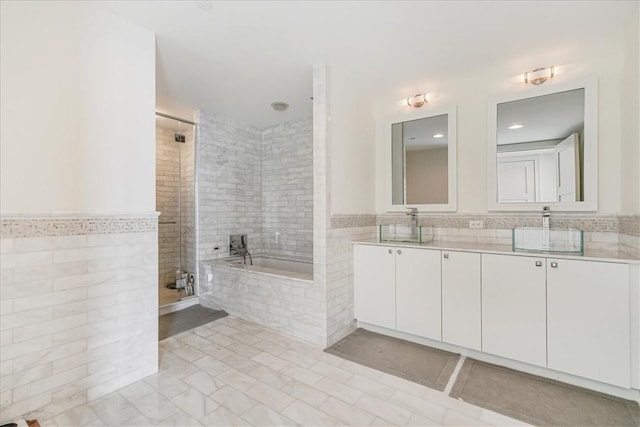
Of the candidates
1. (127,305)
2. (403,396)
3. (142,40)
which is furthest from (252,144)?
(403,396)

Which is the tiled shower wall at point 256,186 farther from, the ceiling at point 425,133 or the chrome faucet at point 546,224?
the chrome faucet at point 546,224

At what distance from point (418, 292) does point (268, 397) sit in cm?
156

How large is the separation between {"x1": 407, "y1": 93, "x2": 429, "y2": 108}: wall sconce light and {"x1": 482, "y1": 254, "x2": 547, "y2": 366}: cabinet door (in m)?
1.80

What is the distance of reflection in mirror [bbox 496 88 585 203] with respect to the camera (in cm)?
245

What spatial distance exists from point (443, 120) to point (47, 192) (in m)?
3.37

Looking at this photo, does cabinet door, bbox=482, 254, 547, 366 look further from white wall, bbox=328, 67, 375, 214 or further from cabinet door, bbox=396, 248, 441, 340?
white wall, bbox=328, 67, 375, 214

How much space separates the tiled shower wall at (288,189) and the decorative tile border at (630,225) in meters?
3.20

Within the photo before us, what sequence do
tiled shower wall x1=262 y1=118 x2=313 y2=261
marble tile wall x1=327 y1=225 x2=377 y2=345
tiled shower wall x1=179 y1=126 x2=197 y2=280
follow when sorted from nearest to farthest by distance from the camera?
marble tile wall x1=327 y1=225 x2=377 y2=345, tiled shower wall x1=179 y1=126 x2=197 y2=280, tiled shower wall x1=262 y1=118 x2=313 y2=261

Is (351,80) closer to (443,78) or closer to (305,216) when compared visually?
(443,78)

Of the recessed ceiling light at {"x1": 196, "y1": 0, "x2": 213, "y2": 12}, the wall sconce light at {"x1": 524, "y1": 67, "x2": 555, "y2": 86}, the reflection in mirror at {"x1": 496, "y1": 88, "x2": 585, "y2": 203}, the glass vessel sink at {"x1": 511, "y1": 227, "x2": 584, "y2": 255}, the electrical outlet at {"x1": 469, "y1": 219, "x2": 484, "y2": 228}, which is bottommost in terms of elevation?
the glass vessel sink at {"x1": 511, "y1": 227, "x2": 584, "y2": 255}

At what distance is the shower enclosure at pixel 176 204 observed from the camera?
3.89 metres

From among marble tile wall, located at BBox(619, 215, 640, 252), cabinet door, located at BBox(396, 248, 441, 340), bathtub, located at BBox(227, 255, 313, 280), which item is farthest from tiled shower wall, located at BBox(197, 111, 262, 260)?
marble tile wall, located at BBox(619, 215, 640, 252)

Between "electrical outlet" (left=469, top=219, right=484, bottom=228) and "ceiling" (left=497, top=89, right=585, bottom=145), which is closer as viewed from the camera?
"ceiling" (left=497, top=89, right=585, bottom=145)

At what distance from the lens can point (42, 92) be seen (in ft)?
5.54
